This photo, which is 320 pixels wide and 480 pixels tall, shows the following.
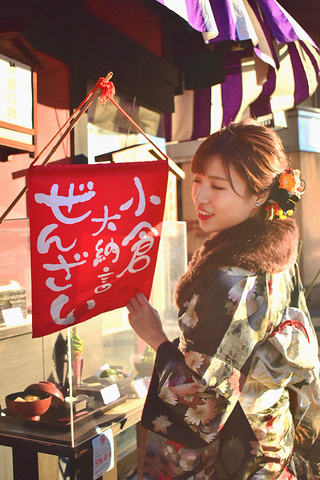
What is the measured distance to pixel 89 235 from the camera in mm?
2123

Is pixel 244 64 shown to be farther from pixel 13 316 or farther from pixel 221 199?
pixel 13 316

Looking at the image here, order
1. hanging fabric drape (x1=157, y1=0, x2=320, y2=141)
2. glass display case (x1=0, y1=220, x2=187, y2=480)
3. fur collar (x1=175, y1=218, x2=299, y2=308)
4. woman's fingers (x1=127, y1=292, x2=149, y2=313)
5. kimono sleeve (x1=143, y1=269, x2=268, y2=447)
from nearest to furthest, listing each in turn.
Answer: kimono sleeve (x1=143, y1=269, x2=268, y2=447) < fur collar (x1=175, y1=218, x2=299, y2=308) < woman's fingers (x1=127, y1=292, x2=149, y2=313) < glass display case (x1=0, y1=220, x2=187, y2=480) < hanging fabric drape (x1=157, y1=0, x2=320, y2=141)

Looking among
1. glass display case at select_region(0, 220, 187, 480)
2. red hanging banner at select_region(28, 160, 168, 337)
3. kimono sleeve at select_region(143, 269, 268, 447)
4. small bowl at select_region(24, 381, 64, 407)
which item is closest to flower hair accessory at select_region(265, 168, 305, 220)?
kimono sleeve at select_region(143, 269, 268, 447)

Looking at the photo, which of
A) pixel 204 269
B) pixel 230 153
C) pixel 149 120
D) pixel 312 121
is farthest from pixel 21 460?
pixel 312 121

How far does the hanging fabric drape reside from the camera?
347cm

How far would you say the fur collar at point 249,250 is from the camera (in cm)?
210

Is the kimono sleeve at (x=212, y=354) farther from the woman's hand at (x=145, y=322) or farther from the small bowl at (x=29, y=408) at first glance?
the small bowl at (x=29, y=408)

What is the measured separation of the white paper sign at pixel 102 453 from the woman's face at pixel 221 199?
4.21 ft

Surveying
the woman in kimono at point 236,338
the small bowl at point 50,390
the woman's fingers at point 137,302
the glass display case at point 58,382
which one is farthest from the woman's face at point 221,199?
the small bowl at point 50,390

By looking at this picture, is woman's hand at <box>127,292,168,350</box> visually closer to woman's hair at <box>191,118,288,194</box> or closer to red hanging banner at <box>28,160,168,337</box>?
red hanging banner at <box>28,160,168,337</box>

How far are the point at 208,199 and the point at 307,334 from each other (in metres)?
0.83

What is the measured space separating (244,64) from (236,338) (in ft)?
15.2

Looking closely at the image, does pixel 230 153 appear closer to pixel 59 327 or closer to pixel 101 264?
→ pixel 101 264

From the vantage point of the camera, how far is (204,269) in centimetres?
217
